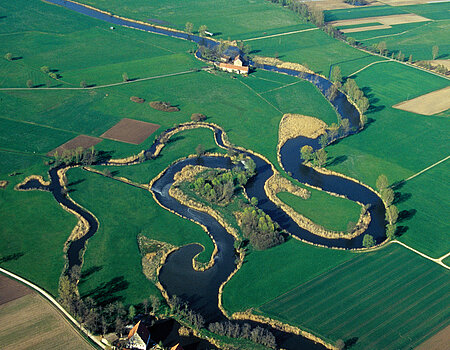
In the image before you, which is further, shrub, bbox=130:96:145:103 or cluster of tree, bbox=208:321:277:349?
shrub, bbox=130:96:145:103

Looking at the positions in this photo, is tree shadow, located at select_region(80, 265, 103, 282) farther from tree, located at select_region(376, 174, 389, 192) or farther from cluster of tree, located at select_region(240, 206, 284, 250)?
tree, located at select_region(376, 174, 389, 192)

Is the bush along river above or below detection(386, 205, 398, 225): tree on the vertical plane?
below

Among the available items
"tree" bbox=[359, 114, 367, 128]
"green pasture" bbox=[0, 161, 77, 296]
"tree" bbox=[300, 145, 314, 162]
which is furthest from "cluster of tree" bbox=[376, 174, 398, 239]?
"green pasture" bbox=[0, 161, 77, 296]

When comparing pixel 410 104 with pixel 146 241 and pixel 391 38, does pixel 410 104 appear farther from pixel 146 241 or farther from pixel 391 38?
pixel 146 241

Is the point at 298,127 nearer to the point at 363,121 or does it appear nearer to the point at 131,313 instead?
the point at 363,121

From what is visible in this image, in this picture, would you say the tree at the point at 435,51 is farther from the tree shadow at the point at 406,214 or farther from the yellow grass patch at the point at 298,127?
the tree shadow at the point at 406,214

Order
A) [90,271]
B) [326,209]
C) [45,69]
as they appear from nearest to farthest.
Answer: [90,271] → [326,209] → [45,69]

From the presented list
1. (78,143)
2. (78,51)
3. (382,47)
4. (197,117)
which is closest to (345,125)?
(197,117)

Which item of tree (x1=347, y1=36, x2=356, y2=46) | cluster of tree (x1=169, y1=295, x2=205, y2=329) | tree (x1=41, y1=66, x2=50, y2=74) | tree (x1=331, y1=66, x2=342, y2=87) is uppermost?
tree (x1=347, y1=36, x2=356, y2=46)
